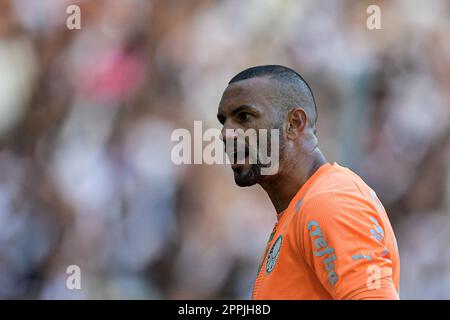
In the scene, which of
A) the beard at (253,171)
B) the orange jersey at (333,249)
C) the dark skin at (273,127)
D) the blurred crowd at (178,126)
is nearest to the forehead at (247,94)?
the dark skin at (273,127)

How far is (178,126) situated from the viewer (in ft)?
13.8

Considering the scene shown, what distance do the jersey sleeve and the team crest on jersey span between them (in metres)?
0.13

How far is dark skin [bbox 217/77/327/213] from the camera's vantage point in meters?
2.19

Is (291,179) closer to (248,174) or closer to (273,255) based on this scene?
(248,174)

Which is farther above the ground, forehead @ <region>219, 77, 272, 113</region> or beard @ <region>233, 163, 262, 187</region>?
forehead @ <region>219, 77, 272, 113</region>

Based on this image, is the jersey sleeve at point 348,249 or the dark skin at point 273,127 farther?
the dark skin at point 273,127

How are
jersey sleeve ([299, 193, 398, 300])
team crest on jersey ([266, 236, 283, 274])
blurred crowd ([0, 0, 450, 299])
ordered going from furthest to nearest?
1. blurred crowd ([0, 0, 450, 299])
2. team crest on jersey ([266, 236, 283, 274])
3. jersey sleeve ([299, 193, 398, 300])

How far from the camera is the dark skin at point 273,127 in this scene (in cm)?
219

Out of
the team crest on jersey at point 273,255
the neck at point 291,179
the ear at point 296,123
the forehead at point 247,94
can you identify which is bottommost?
the team crest on jersey at point 273,255

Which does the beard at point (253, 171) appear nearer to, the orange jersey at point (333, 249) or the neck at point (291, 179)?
the neck at point (291, 179)

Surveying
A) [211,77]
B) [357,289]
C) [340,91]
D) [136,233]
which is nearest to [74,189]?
[136,233]

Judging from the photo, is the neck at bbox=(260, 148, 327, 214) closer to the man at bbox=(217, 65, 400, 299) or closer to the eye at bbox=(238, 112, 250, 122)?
the man at bbox=(217, 65, 400, 299)

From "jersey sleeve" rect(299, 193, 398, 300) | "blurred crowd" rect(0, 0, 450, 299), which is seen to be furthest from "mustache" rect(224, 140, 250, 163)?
"blurred crowd" rect(0, 0, 450, 299)

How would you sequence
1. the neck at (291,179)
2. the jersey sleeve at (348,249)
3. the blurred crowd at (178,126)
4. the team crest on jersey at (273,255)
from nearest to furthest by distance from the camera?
the jersey sleeve at (348,249) < the team crest on jersey at (273,255) < the neck at (291,179) < the blurred crowd at (178,126)
